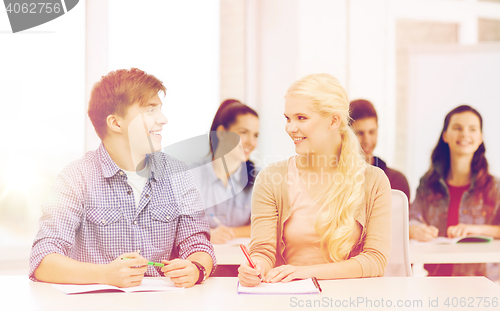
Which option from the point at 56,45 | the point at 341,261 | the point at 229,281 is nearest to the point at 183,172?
the point at 229,281

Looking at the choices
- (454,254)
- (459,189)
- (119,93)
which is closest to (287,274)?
(119,93)

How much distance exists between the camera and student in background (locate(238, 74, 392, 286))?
4.92ft

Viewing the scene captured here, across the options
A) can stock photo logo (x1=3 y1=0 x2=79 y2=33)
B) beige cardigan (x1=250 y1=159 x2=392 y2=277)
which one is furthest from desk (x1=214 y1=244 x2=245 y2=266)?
can stock photo logo (x1=3 y1=0 x2=79 y2=33)

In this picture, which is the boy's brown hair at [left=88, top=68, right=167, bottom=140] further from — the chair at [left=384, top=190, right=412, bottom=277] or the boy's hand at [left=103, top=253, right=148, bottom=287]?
the chair at [left=384, top=190, right=412, bottom=277]

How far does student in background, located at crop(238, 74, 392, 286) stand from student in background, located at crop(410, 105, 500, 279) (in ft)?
3.58

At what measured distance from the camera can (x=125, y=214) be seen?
58.4 inches

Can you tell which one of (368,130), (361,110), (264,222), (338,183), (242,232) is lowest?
(242,232)

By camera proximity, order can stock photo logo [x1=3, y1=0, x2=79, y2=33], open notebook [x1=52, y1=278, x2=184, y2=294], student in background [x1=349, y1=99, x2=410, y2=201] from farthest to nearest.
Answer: student in background [x1=349, y1=99, x2=410, y2=201] → can stock photo logo [x1=3, y1=0, x2=79, y2=33] → open notebook [x1=52, y1=278, x2=184, y2=294]

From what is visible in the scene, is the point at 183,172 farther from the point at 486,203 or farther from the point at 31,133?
the point at 486,203

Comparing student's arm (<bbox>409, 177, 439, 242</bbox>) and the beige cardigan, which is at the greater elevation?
the beige cardigan

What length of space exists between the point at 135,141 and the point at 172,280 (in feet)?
1.77

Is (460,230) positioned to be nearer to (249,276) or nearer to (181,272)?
(249,276)

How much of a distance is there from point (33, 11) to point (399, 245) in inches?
90.1

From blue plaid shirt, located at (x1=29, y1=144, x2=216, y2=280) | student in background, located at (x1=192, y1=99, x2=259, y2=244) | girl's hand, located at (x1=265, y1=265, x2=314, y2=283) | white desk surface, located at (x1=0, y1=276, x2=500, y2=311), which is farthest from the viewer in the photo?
student in background, located at (x1=192, y1=99, x2=259, y2=244)
